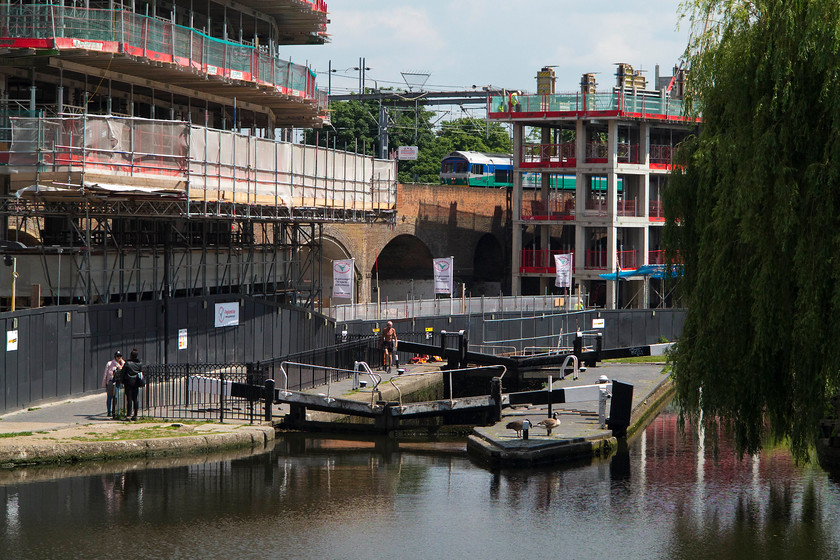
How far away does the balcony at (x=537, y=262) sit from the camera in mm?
59719

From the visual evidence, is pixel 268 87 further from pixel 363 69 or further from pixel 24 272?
pixel 363 69

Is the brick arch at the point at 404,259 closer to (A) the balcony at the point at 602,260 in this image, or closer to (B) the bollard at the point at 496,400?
(A) the balcony at the point at 602,260

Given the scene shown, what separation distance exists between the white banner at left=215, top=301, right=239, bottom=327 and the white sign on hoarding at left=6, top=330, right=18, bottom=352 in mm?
8728

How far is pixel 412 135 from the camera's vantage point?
97125 millimetres

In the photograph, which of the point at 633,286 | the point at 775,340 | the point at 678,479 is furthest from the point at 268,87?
the point at 633,286

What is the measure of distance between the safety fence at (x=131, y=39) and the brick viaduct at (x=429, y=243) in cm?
1784

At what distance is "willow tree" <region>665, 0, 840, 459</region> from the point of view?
57.2 feet

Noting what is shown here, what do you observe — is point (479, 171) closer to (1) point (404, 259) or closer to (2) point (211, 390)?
(1) point (404, 259)

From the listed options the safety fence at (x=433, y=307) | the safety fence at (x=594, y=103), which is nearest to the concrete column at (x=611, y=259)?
the safety fence at (x=594, y=103)

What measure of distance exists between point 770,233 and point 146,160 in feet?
54.4

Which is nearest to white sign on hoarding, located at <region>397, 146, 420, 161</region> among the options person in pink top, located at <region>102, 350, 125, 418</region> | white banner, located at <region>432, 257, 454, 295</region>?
white banner, located at <region>432, 257, 454, 295</region>

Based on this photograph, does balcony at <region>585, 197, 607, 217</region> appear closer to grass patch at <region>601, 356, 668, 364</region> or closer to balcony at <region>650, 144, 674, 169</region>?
balcony at <region>650, 144, 674, 169</region>

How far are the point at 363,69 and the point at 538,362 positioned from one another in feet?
180

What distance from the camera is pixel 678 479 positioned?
861 inches
